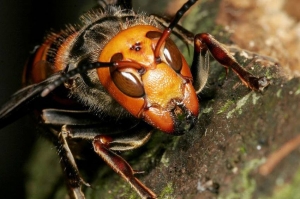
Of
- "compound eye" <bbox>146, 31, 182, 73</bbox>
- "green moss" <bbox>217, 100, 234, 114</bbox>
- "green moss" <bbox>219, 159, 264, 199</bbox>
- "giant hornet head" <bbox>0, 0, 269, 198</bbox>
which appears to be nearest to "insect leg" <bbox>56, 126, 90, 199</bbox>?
"giant hornet head" <bbox>0, 0, 269, 198</bbox>

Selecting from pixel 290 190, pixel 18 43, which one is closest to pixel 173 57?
pixel 290 190

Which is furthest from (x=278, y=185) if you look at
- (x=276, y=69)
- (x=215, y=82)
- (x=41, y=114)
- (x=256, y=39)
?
(x=41, y=114)

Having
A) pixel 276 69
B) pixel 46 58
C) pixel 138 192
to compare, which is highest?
pixel 276 69

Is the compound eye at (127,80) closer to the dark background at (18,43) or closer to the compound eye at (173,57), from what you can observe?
the compound eye at (173,57)

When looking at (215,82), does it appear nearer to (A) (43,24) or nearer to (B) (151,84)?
(B) (151,84)

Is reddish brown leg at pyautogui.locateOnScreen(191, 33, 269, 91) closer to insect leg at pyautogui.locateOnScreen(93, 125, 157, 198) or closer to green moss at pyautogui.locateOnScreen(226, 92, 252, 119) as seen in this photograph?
green moss at pyautogui.locateOnScreen(226, 92, 252, 119)
